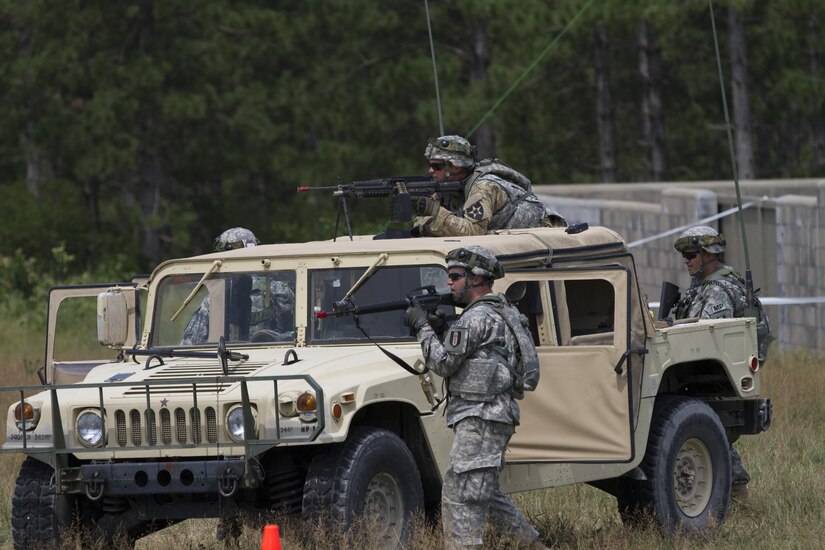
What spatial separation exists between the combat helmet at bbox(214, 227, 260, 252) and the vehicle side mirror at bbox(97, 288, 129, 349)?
2340mm

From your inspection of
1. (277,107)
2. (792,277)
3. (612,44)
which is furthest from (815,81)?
(792,277)

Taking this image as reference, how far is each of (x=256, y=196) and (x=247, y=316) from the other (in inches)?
1231

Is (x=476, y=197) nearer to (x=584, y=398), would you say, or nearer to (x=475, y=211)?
(x=475, y=211)

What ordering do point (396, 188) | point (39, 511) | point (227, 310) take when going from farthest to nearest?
1. point (396, 188)
2. point (227, 310)
3. point (39, 511)

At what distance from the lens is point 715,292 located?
10.3 m

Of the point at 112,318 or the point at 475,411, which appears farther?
the point at 112,318

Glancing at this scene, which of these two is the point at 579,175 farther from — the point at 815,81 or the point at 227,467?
the point at 227,467

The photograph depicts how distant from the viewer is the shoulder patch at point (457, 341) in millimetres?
7484

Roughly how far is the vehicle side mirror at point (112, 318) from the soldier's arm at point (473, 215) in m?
1.85

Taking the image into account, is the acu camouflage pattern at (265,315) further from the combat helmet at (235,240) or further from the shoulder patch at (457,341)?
the combat helmet at (235,240)

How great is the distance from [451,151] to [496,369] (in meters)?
2.54

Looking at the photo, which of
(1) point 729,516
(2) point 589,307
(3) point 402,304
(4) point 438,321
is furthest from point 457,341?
(1) point 729,516

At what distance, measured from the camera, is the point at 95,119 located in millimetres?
31234

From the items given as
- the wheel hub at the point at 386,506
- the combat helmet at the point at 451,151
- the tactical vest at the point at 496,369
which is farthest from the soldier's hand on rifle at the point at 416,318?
the combat helmet at the point at 451,151
